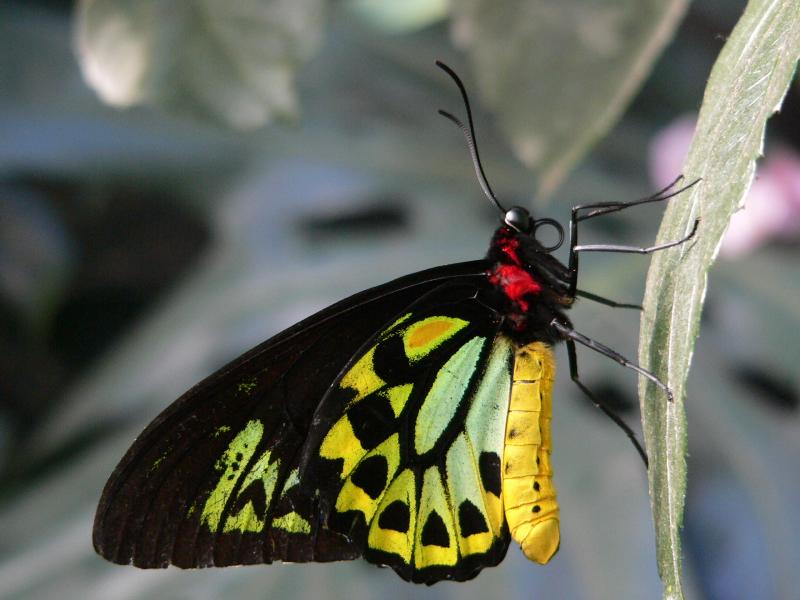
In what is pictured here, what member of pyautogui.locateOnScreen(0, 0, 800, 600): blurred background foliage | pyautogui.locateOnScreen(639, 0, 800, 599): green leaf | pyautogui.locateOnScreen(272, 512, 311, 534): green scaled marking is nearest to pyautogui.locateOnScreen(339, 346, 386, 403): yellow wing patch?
pyautogui.locateOnScreen(272, 512, 311, 534): green scaled marking

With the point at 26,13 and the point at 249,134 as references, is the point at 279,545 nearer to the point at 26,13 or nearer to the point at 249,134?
the point at 249,134

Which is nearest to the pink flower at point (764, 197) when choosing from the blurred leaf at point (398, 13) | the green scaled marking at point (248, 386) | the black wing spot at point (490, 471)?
the blurred leaf at point (398, 13)

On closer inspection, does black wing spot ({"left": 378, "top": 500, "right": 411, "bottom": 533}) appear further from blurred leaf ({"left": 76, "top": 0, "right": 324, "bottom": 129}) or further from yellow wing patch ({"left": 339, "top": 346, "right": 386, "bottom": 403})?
blurred leaf ({"left": 76, "top": 0, "right": 324, "bottom": 129})

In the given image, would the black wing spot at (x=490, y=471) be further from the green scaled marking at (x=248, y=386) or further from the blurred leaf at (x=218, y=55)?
the blurred leaf at (x=218, y=55)

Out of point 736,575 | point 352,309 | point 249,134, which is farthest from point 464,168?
point 352,309

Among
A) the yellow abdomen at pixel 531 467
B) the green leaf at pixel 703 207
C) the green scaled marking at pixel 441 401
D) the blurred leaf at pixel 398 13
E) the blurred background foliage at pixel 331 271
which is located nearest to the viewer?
the green leaf at pixel 703 207

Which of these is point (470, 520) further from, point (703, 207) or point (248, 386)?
point (703, 207)

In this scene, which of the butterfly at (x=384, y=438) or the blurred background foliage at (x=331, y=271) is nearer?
the butterfly at (x=384, y=438)
